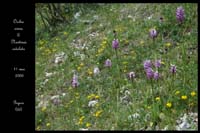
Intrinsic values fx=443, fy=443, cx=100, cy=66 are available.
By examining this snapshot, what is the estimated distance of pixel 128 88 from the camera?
7.23 meters

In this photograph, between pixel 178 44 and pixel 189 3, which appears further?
pixel 189 3

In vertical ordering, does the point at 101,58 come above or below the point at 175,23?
below

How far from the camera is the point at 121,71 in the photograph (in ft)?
25.6

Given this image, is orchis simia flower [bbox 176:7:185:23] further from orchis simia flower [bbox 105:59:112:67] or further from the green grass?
orchis simia flower [bbox 105:59:112:67]

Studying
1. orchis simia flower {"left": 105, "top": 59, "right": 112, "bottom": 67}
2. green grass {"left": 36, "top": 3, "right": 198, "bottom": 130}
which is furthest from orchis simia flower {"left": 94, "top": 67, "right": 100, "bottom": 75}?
orchis simia flower {"left": 105, "top": 59, "right": 112, "bottom": 67}

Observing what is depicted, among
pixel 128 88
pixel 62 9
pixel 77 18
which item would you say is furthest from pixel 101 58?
pixel 62 9

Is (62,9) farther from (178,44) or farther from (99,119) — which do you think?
(99,119)

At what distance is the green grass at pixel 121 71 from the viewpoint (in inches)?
256

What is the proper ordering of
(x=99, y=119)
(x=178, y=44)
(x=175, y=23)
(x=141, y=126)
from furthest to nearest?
(x=175, y=23)
(x=178, y=44)
(x=99, y=119)
(x=141, y=126)

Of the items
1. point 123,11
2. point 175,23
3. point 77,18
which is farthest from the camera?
point 77,18

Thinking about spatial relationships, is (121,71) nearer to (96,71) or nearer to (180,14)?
(96,71)

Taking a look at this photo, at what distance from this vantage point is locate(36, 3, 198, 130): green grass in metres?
6.50

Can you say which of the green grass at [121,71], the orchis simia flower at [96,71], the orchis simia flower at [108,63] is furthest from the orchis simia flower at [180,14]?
the orchis simia flower at [96,71]
